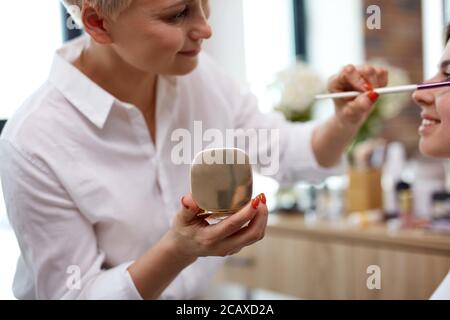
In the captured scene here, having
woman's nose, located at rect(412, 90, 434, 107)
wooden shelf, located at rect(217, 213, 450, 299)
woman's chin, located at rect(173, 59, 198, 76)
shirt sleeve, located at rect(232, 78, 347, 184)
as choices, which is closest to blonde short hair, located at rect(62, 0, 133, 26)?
woman's chin, located at rect(173, 59, 198, 76)

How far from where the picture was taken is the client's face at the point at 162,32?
2.08ft

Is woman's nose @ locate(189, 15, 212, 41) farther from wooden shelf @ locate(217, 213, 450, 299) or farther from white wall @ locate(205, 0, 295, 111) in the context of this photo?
wooden shelf @ locate(217, 213, 450, 299)

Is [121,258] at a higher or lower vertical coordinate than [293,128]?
lower

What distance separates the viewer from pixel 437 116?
0.79 m

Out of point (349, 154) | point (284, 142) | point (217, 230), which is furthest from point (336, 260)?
point (217, 230)

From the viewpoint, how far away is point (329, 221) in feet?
5.29

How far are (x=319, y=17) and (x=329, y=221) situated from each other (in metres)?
1.15

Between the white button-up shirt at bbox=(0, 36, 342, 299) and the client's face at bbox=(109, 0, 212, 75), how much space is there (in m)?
0.10

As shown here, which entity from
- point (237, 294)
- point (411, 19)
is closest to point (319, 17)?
point (411, 19)

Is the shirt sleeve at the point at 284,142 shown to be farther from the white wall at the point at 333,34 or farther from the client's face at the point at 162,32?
the white wall at the point at 333,34

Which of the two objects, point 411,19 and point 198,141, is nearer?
point 198,141

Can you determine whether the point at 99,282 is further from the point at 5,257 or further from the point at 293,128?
the point at 293,128

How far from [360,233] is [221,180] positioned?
0.98 meters

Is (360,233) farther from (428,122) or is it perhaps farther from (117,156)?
(117,156)
